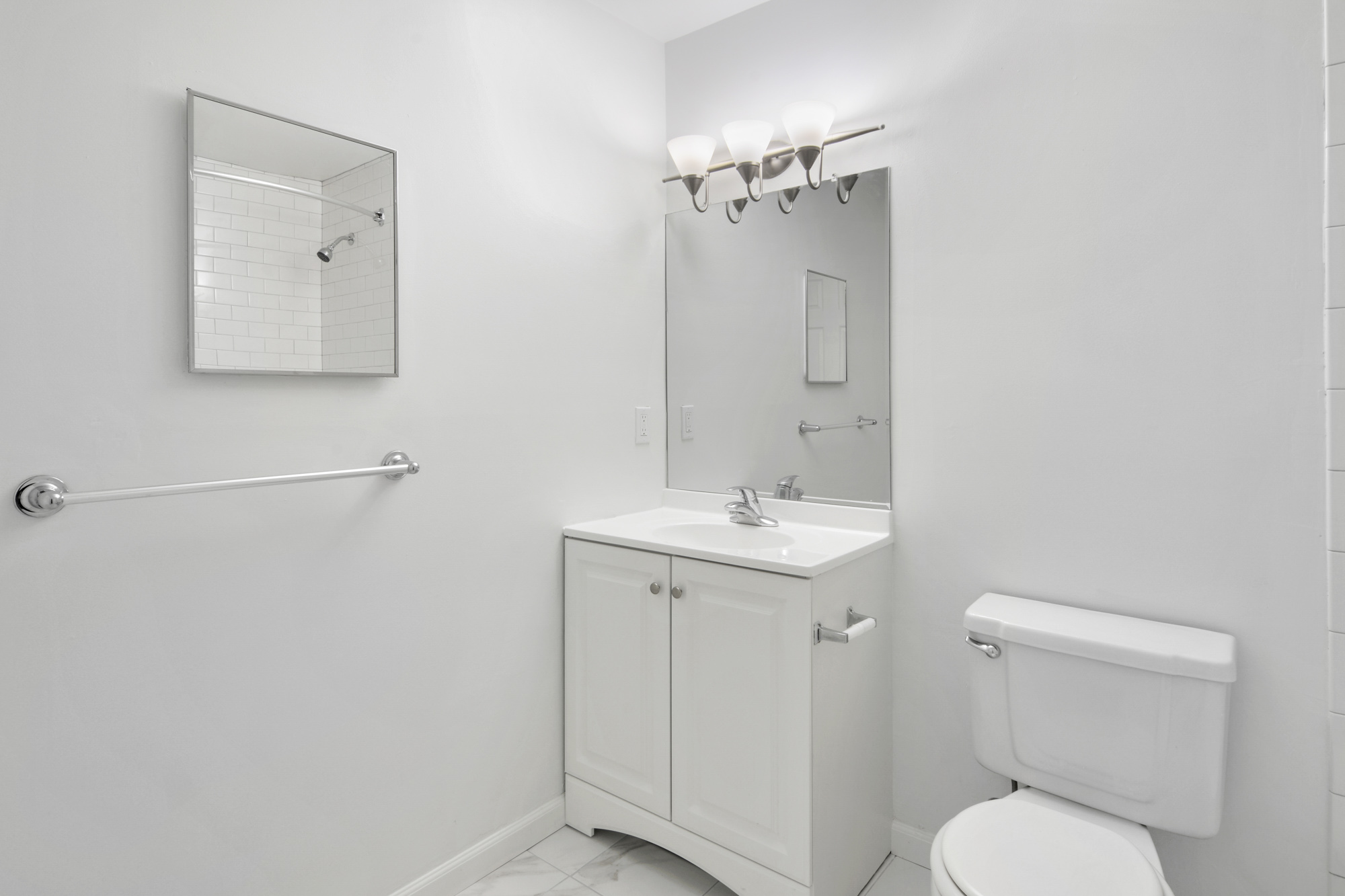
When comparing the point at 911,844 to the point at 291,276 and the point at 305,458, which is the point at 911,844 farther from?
the point at 291,276

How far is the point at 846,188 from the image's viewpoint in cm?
193

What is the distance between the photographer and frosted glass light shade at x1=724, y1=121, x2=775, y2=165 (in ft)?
6.40

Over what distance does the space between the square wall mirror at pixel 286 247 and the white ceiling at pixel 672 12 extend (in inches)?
→ 39.4

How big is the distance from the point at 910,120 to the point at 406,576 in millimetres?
1696

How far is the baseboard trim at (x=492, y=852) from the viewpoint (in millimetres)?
1689

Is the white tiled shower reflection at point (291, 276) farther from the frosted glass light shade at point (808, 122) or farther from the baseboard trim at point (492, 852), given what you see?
the baseboard trim at point (492, 852)

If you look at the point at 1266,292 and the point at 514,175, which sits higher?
the point at 514,175

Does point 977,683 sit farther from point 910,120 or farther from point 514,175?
point 514,175

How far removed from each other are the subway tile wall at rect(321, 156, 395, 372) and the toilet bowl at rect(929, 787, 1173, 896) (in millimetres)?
1455

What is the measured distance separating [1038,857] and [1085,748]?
0.32 meters

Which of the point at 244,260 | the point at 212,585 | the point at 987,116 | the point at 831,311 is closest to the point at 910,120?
the point at 987,116

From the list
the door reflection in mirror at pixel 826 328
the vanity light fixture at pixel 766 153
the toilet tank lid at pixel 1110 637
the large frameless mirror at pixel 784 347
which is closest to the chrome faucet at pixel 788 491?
the large frameless mirror at pixel 784 347

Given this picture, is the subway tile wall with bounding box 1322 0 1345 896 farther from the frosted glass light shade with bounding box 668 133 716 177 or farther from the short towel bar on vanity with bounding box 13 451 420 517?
the short towel bar on vanity with bounding box 13 451 420 517

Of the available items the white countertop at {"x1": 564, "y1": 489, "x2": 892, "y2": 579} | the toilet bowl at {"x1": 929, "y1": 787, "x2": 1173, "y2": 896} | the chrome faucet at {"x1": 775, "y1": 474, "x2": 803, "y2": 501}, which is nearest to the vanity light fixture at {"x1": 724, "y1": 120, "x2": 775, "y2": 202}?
the chrome faucet at {"x1": 775, "y1": 474, "x2": 803, "y2": 501}
